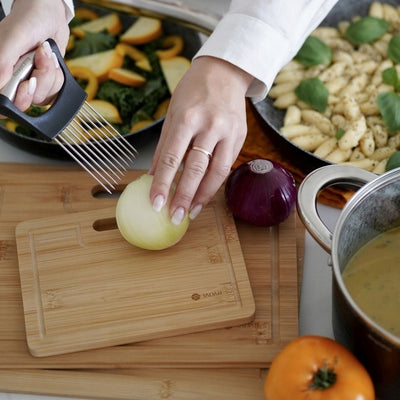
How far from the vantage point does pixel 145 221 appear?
1185mm

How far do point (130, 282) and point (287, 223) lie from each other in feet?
1.11

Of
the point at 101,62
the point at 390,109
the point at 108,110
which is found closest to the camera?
the point at 390,109

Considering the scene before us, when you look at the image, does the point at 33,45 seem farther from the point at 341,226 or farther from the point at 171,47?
the point at 341,226

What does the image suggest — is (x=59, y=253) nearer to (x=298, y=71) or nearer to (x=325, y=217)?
(x=325, y=217)

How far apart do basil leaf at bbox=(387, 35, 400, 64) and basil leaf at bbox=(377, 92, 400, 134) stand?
18 cm

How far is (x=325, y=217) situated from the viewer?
1354mm

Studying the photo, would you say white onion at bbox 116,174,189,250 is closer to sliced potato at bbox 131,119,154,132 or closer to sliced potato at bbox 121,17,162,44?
sliced potato at bbox 131,119,154,132

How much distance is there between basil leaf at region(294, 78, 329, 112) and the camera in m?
1.44

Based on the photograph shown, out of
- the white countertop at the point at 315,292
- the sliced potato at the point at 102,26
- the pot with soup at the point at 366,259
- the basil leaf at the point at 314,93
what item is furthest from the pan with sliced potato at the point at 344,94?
the sliced potato at the point at 102,26

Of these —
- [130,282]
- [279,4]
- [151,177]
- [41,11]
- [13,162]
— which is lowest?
[13,162]

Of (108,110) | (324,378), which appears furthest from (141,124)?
(324,378)

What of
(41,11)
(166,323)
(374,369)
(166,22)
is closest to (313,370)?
(374,369)

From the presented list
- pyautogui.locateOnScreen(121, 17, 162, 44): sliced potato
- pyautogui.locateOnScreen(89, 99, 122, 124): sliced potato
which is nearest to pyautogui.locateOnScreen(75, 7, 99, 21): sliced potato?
pyautogui.locateOnScreen(121, 17, 162, 44): sliced potato

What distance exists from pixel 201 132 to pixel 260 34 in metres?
0.21
